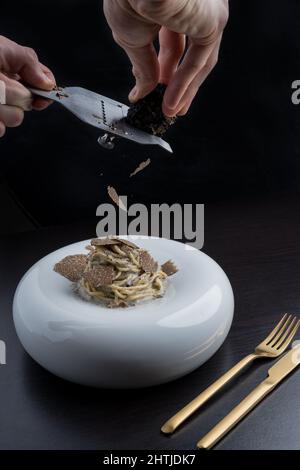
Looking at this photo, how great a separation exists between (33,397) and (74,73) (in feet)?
4.27

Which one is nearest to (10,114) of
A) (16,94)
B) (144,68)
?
(16,94)

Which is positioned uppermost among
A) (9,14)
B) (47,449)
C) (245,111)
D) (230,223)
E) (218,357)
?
(9,14)

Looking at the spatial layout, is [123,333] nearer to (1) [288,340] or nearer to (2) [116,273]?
(2) [116,273]

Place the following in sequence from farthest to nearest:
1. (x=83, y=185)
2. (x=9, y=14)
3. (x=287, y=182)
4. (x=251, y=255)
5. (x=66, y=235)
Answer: (x=287, y=182)
(x=83, y=185)
(x=9, y=14)
(x=66, y=235)
(x=251, y=255)

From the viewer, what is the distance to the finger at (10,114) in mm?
1270

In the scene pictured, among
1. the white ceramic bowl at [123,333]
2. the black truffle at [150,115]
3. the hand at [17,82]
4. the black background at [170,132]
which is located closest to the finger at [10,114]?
the hand at [17,82]

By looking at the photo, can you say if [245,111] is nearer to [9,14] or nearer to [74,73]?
[74,73]

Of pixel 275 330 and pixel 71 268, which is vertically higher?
pixel 71 268

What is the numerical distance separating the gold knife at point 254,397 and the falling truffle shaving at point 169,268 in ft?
0.90

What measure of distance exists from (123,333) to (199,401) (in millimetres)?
172

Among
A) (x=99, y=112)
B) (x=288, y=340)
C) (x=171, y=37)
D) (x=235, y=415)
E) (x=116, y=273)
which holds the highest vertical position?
(x=171, y=37)

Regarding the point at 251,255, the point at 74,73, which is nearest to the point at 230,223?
the point at 251,255

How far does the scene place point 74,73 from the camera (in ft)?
7.06

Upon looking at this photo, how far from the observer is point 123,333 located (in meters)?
1.12
